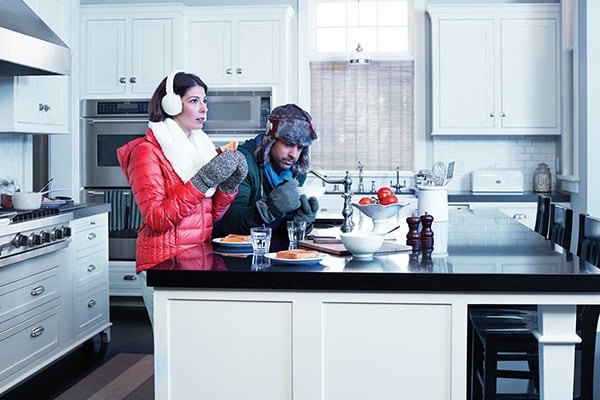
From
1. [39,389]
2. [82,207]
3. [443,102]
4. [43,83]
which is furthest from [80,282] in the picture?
[443,102]

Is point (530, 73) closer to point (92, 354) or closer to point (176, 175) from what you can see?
point (92, 354)

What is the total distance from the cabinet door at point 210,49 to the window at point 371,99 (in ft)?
2.99

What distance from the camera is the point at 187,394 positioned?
93.4 inches

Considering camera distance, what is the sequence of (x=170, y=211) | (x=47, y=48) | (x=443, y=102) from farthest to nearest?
(x=443, y=102)
(x=47, y=48)
(x=170, y=211)

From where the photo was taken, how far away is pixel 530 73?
21.3 ft

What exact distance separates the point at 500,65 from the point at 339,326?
4.67 metres

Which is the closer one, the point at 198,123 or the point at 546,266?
the point at 546,266

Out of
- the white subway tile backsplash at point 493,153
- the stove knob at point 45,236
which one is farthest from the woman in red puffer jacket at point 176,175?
the white subway tile backsplash at point 493,153

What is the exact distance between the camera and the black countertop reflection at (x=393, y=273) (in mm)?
2234

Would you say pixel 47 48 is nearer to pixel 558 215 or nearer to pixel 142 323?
pixel 142 323

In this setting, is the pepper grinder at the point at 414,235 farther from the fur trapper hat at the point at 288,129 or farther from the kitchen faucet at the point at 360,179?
the kitchen faucet at the point at 360,179

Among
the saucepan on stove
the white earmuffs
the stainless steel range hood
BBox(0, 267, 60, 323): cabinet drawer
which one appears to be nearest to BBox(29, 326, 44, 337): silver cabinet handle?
BBox(0, 267, 60, 323): cabinet drawer

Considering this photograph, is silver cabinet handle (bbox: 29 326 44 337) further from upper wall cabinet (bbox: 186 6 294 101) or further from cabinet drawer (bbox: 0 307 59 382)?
upper wall cabinet (bbox: 186 6 294 101)

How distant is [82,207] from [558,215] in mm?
2892
